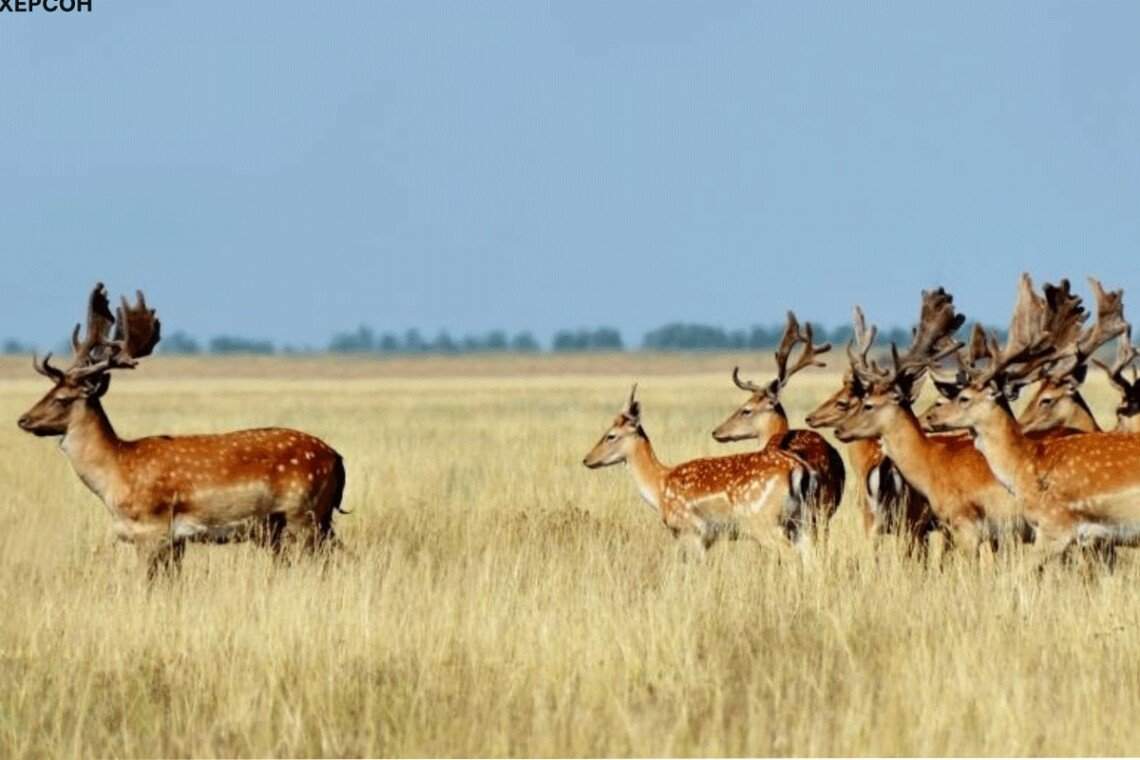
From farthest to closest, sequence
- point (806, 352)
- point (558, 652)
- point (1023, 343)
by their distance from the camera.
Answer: point (806, 352) < point (1023, 343) < point (558, 652)

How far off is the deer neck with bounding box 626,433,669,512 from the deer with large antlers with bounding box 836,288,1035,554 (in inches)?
52.1

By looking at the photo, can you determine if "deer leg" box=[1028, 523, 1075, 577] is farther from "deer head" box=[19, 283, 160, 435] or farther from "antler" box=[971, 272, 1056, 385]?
"deer head" box=[19, 283, 160, 435]

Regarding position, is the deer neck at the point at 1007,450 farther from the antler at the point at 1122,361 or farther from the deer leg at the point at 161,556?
the deer leg at the point at 161,556

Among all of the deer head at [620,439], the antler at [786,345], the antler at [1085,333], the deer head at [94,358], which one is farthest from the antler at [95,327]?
the antler at [1085,333]

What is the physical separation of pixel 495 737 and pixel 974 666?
77.1 inches

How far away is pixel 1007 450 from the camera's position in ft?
32.9

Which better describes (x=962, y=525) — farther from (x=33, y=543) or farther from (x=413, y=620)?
(x=33, y=543)

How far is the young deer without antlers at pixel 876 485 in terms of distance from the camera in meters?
10.9

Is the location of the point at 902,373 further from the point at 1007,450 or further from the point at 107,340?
the point at 107,340

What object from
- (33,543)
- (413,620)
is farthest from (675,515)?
(33,543)

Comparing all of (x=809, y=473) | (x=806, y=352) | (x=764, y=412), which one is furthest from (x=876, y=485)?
(x=806, y=352)

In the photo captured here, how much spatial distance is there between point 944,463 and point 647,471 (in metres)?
1.97

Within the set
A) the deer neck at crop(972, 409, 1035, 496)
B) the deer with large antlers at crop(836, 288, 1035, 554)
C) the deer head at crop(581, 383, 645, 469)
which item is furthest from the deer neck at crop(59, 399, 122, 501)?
the deer neck at crop(972, 409, 1035, 496)

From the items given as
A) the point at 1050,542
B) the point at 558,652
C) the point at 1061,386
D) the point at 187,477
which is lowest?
the point at 558,652
